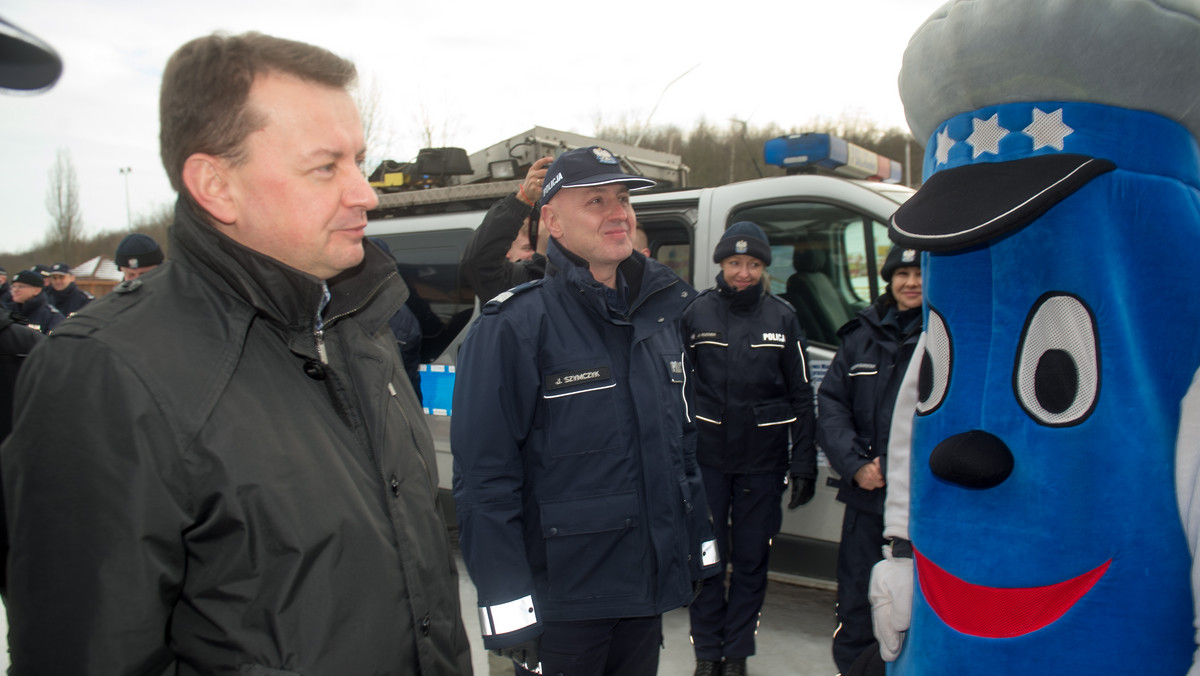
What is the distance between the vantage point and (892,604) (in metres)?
1.59

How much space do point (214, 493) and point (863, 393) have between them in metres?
2.68

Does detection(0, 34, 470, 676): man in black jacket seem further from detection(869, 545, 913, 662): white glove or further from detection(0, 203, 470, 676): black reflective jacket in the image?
detection(869, 545, 913, 662): white glove

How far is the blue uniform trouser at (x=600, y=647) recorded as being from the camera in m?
1.99

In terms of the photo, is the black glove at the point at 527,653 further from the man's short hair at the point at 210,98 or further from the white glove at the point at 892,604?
the man's short hair at the point at 210,98

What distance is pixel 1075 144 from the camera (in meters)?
1.33

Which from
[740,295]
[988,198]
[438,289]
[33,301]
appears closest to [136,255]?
[438,289]

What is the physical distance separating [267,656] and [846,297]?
342 cm

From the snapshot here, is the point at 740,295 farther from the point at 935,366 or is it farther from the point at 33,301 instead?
the point at 33,301

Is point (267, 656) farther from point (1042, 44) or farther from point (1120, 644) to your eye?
point (1042, 44)

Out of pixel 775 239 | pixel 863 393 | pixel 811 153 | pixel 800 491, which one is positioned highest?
pixel 811 153

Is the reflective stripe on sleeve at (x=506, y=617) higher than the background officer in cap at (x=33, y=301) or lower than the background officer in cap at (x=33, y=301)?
lower

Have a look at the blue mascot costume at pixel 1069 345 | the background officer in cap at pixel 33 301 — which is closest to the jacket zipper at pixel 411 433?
the blue mascot costume at pixel 1069 345

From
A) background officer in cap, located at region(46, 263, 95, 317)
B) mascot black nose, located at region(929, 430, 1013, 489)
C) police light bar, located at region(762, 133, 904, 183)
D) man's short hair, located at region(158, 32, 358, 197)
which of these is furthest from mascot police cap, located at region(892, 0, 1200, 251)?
background officer in cap, located at region(46, 263, 95, 317)

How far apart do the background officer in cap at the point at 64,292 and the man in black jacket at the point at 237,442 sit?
1003 cm
